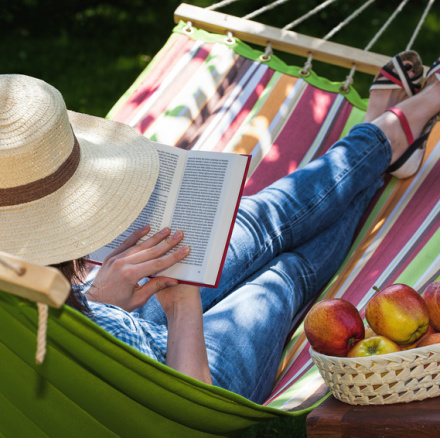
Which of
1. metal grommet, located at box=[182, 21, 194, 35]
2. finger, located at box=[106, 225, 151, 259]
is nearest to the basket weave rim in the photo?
finger, located at box=[106, 225, 151, 259]

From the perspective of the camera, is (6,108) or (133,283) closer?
(6,108)

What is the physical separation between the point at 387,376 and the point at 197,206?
61 centimetres

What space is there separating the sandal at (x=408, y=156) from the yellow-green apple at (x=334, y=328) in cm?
111

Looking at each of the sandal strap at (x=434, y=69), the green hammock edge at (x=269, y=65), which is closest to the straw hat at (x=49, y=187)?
the green hammock edge at (x=269, y=65)

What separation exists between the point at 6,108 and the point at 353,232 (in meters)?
1.26

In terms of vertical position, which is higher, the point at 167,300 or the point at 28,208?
the point at 28,208

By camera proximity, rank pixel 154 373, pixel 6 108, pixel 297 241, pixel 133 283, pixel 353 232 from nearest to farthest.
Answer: pixel 154 373, pixel 6 108, pixel 133 283, pixel 297 241, pixel 353 232

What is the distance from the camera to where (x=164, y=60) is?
2.83m

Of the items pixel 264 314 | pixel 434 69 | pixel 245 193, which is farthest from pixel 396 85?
pixel 264 314

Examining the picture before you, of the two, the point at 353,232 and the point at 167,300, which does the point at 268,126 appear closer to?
the point at 353,232

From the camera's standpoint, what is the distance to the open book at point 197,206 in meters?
1.52

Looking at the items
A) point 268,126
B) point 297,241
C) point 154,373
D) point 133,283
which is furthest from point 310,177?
point 154,373

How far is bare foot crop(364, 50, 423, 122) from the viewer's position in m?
2.50

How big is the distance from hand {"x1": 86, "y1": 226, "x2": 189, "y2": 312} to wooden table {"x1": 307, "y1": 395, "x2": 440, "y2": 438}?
1.49ft
